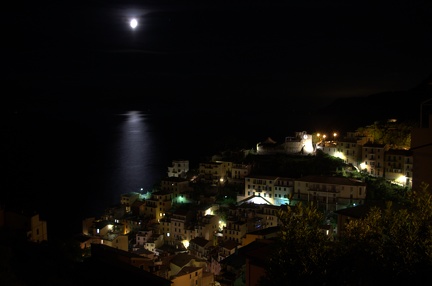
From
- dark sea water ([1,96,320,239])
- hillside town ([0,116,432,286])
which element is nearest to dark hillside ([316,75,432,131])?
hillside town ([0,116,432,286])

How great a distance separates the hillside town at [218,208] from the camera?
42.3 feet

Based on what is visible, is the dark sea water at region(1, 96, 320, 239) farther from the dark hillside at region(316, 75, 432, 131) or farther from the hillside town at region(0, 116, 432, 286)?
the dark hillside at region(316, 75, 432, 131)

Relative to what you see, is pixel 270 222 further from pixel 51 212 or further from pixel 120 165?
pixel 120 165

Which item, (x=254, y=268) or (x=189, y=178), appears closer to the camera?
(x=254, y=268)

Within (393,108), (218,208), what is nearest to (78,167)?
(218,208)

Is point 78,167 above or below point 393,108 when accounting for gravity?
below

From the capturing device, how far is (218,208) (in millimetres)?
19094

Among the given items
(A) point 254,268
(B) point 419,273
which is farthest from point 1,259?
(B) point 419,273

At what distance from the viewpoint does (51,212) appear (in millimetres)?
24531

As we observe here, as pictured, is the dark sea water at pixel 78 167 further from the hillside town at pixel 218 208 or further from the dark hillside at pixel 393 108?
the dark hillside at pixel 393 108

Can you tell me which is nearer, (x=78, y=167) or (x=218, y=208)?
(x=218, y=208)

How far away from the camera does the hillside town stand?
42.3ft

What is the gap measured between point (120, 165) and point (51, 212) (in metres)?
15.0

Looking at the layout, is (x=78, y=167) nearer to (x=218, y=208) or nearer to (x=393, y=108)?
(x=218, y=208)
